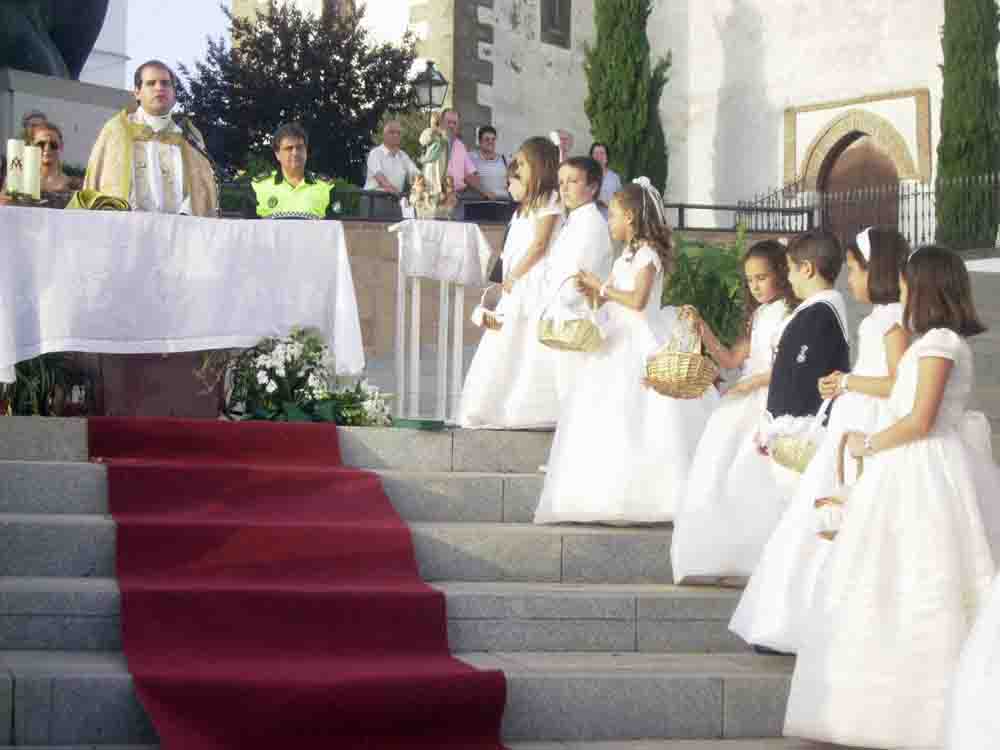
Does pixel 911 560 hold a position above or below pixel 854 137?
below

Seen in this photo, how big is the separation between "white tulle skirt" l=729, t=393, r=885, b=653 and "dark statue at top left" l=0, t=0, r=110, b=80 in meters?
7.51

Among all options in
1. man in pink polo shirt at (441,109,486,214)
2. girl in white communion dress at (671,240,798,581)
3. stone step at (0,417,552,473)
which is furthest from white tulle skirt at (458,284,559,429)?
man in pink polo shirt at (441,109,486,214)

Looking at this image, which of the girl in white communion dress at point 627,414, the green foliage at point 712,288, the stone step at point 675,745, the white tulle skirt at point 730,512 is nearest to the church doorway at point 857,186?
the green foliage at point 712,288

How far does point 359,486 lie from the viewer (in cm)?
757

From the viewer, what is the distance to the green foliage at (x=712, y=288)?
12.4 meters

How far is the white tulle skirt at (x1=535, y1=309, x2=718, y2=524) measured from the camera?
24.9ft

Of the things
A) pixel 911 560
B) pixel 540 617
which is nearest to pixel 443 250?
pixel 540 617

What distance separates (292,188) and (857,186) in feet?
55.0

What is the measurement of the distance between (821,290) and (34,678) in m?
3.16

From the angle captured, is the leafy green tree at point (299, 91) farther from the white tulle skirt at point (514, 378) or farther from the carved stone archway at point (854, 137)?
the white tulle skirt at point (514, 378)

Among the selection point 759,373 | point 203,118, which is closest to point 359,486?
point 759,373

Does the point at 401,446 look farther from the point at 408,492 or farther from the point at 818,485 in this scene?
the point at 818,485

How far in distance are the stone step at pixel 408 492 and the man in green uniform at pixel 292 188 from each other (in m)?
1.85

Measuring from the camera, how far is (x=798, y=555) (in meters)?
6.31
